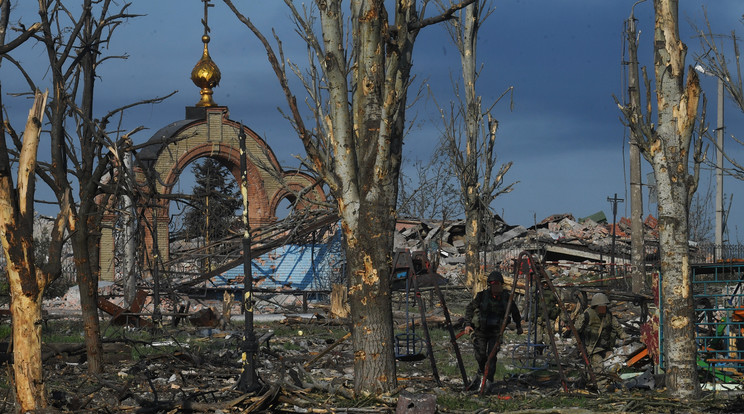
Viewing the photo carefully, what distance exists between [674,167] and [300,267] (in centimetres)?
2054

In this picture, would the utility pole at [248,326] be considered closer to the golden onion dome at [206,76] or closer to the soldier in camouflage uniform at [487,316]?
the soldier in camouflage uniform at [487,316]

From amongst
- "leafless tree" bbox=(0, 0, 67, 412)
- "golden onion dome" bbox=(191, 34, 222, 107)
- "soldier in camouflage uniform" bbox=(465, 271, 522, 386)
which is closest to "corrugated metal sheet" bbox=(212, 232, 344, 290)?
"golden onion dome" bbox=(191, 34, 222, 107)

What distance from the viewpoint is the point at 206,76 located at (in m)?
34.7

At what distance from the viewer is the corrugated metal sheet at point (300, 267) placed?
96.4ft

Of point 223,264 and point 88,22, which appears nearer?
point 88,22

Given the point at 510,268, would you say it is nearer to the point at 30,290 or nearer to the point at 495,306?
the point at 495,306

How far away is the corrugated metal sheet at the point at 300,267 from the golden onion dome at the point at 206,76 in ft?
27.5

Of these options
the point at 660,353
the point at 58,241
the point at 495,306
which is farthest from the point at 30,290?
the point at 660,353

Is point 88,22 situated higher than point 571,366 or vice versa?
point 88,22

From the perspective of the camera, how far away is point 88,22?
12.2 metres

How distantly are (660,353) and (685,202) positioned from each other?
2786mm

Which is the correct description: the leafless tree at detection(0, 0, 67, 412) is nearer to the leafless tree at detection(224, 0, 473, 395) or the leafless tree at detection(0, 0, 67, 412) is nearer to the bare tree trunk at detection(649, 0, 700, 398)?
the leafless tree at detection(224, 0, 473, 395)

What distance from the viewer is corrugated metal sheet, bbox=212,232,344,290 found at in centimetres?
2938

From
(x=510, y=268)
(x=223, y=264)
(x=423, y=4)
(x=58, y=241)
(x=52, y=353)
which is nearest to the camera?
(x=58, y=241)
